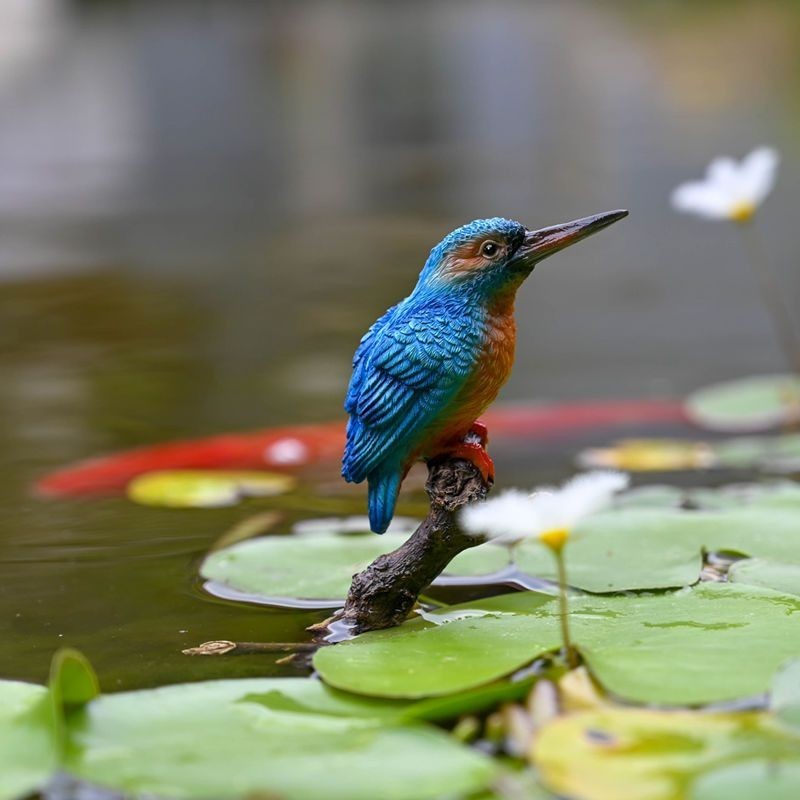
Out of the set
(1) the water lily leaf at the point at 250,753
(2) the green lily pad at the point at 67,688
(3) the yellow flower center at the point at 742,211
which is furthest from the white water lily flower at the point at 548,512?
(3) the yellow flower center at the point at 742,211

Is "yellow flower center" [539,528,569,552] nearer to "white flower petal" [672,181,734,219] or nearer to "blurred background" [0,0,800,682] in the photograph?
"blurred background" [0,0,800,682]

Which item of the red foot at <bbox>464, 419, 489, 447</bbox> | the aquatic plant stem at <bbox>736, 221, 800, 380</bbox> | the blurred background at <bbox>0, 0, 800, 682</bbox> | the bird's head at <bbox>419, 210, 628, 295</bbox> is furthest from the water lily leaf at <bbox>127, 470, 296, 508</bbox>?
the aquatic plant stem at <bbox>736, 221, 800, 380</bbox>

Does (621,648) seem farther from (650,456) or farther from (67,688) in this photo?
(650,456)

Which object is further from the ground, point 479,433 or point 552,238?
point 552,238

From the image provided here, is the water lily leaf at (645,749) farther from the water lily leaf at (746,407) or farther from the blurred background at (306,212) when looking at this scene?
the water lily leaf at (746,407)

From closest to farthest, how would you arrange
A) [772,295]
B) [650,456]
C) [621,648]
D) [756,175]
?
[621,648], [756,175], [650,456], [772,295]

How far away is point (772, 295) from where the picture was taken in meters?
5.39

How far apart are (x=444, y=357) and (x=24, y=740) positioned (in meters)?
0.75

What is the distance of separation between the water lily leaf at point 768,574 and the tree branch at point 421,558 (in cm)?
49

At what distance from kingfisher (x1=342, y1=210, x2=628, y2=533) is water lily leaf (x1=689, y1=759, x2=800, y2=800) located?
67cm

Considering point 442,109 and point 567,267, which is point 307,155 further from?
point 567,267

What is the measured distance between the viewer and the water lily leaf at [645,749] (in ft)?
4.76

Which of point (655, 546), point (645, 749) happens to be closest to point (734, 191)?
point (655, 546)

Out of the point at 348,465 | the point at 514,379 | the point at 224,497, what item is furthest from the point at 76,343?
the point at 348,465
